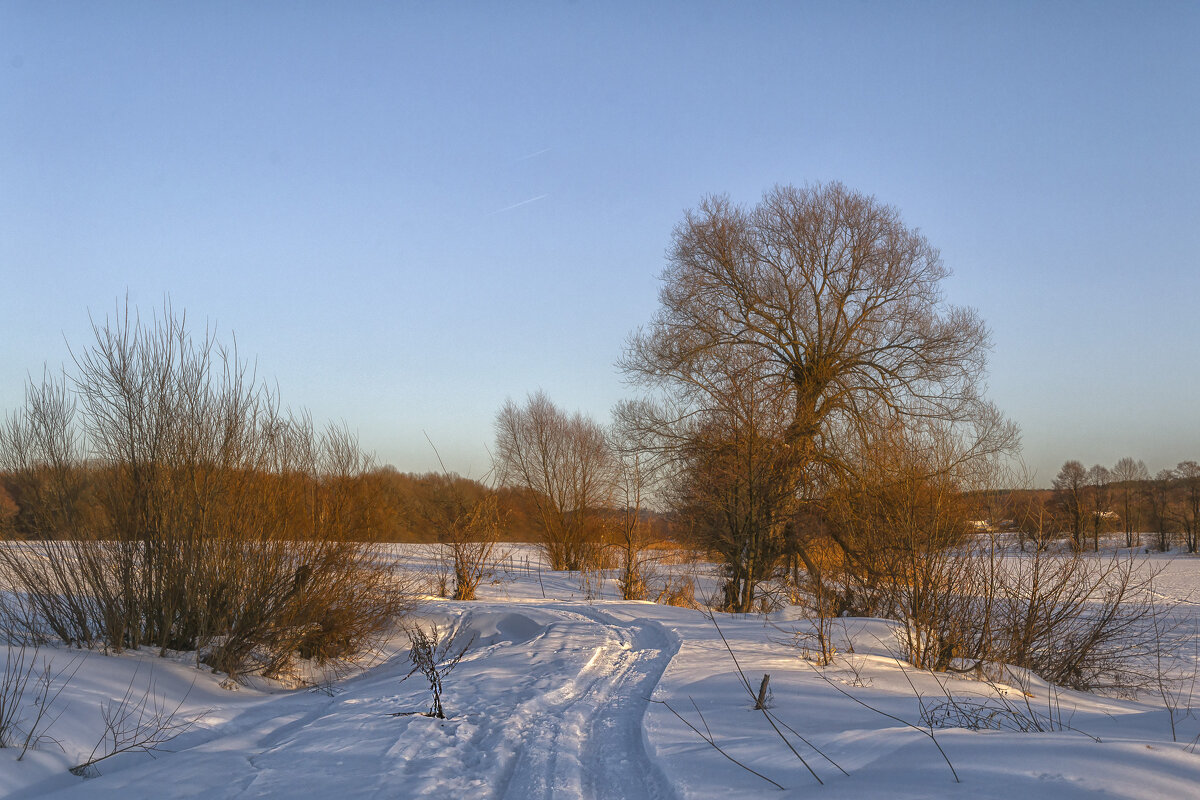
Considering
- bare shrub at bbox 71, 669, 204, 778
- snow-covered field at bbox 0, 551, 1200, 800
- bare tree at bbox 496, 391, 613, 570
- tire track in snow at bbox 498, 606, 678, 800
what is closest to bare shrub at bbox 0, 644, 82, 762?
snow-covered field at bbox 0, 551, 1200, 800

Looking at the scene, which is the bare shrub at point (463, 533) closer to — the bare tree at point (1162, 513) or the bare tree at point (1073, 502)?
the bare tree at point (1073, 502)

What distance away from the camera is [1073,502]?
9.46 m

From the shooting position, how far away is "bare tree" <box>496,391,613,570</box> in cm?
2623

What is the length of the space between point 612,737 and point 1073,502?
748 cm

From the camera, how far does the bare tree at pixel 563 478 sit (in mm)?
26234

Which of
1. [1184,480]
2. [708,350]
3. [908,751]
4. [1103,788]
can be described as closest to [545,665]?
[908,751]

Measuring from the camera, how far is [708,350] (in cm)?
1805

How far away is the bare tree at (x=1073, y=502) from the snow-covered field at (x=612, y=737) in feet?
6.06

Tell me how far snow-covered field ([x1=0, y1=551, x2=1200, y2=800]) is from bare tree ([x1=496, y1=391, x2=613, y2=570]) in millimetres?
17292

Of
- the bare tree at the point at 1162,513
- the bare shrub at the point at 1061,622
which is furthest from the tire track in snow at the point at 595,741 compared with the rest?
the bare tree at the point at 1162,513

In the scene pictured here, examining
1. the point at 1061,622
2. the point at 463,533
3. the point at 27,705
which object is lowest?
the point at 27,705

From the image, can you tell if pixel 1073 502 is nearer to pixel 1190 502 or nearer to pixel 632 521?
pixel 632 521

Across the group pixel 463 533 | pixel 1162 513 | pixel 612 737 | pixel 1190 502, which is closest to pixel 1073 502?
pixel 612 737

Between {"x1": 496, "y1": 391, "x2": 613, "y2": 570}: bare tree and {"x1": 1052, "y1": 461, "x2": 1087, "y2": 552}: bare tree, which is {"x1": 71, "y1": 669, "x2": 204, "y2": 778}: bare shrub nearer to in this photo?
{"x1": 1052, "y1": 461, "x2": 1087, "y2": 552}: bare tree
